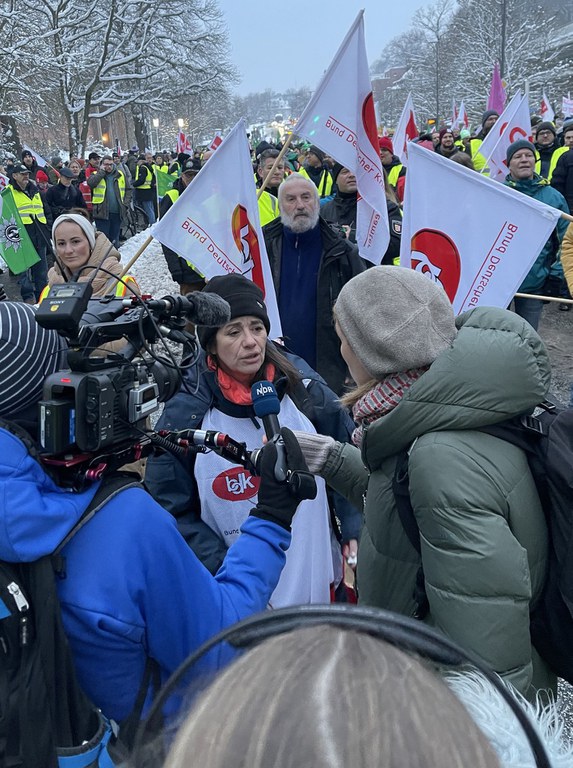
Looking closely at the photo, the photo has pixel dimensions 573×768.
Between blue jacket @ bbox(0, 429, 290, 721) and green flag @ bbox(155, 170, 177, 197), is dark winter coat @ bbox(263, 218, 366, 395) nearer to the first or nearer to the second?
blue jacket @ bbox(0, 429, 290, 721)

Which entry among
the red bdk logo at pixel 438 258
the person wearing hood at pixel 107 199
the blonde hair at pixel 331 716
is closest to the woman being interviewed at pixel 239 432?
the red bdk logo at pixel 438 258

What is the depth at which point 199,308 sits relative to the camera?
148cm

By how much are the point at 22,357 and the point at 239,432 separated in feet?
3.50

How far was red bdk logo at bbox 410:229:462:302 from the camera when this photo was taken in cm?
327

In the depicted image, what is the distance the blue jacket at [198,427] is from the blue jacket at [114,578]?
2.42 ft

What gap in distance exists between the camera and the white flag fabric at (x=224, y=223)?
3.67m

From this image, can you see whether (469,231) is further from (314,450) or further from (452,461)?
(452,461)

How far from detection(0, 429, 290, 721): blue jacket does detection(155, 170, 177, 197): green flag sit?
17324 millimetres

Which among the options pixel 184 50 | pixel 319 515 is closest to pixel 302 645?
pixel 319 515

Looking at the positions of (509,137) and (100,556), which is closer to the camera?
(100,556)

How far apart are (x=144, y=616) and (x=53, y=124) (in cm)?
4108

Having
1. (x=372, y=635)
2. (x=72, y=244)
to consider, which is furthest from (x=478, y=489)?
(x=72, y=244)

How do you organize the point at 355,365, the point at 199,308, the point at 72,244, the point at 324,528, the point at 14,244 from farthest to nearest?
the point at 14,244 → the point at 72,244 → the point at 324,528 → the point at 355,365 → the point at 199,308

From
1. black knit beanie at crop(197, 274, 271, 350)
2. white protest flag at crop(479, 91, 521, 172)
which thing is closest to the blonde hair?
black knit beanie at crop(197, 274, 271, 350)
